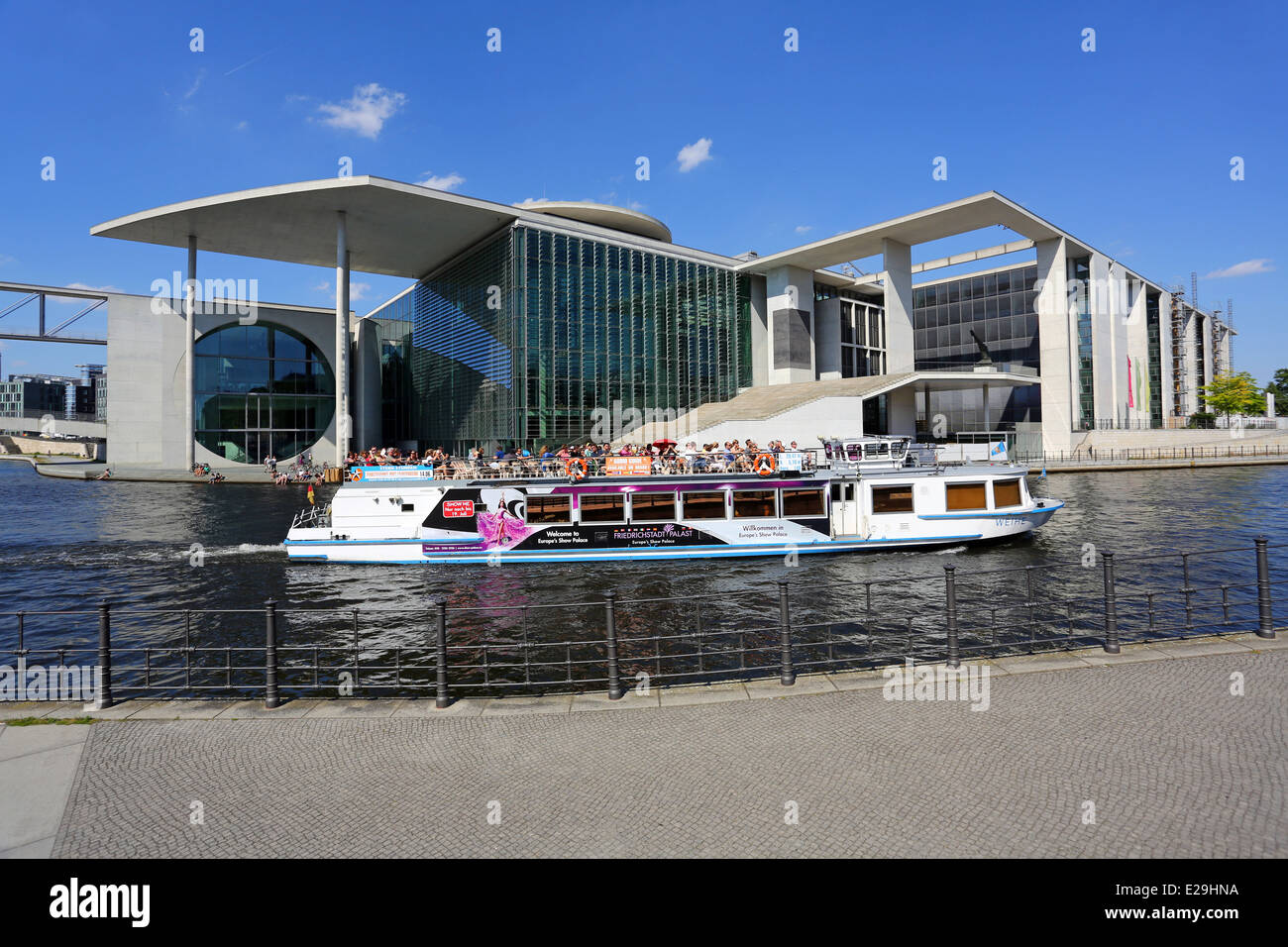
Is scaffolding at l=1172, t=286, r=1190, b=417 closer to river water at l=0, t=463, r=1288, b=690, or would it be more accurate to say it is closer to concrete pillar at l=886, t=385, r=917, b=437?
concrete pillar at l=886, t=385, r=917, b=437

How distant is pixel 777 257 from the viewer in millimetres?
65875

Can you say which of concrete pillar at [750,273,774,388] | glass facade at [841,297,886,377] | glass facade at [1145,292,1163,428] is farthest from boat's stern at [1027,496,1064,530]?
glass facade at [1145,292,1163,428]

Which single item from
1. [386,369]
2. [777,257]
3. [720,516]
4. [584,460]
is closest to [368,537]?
[584,460]

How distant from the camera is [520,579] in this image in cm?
2227

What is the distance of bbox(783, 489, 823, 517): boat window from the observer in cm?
2511

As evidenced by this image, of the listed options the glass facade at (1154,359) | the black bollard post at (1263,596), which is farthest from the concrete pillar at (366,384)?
the glass facade at (1154,359)

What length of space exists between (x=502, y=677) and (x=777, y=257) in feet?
197

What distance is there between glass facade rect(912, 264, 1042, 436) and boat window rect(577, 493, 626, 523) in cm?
5859

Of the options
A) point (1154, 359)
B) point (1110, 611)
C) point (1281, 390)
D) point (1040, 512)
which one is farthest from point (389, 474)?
point (1281, 390)

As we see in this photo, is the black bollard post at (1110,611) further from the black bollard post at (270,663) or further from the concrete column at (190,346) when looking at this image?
the concrete column at (190,346)

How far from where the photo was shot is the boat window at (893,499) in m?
25.5

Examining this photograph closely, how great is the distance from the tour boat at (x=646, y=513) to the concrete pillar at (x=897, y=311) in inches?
1577
